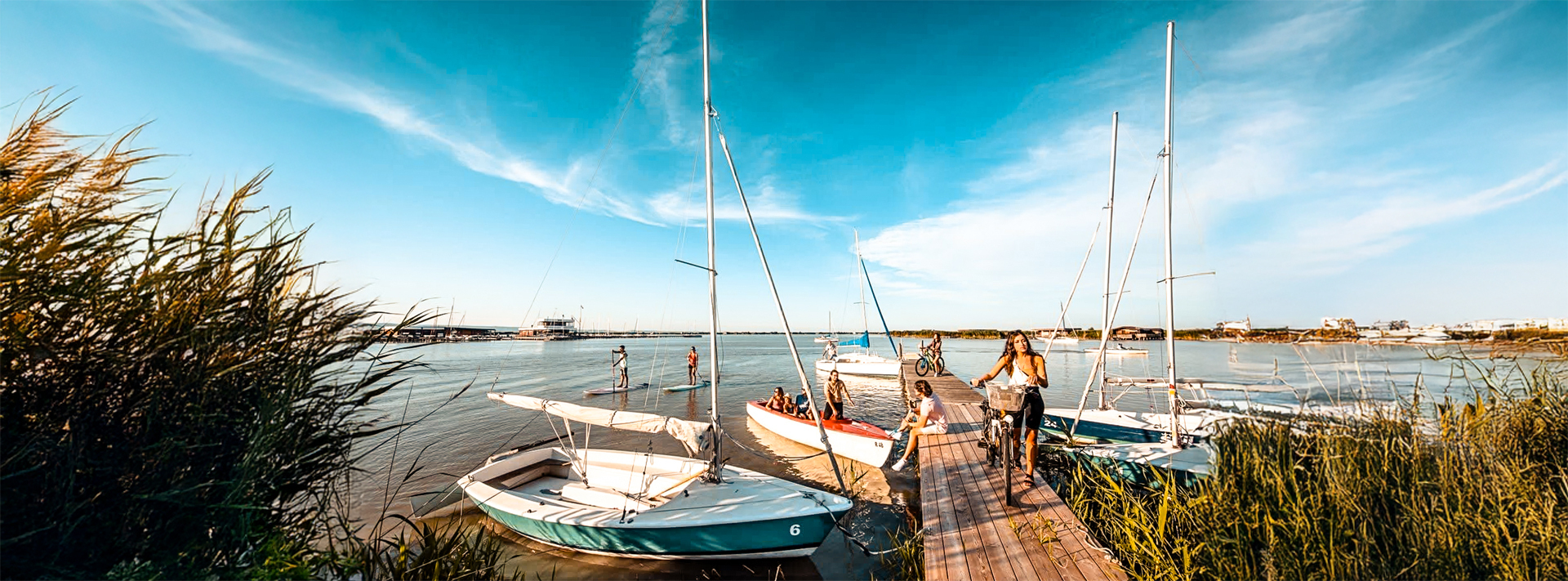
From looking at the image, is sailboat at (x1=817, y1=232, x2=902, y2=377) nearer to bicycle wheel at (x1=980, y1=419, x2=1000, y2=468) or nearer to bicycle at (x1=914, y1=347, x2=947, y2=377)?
bicycle at (x1=914, y1=347, x2=947, y2=377)

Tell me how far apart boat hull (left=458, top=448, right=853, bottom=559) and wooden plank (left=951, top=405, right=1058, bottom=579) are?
173cm

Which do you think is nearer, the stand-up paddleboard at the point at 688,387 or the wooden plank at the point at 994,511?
the wooden plank at the point at 994,511

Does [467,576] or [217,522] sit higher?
[217,522]

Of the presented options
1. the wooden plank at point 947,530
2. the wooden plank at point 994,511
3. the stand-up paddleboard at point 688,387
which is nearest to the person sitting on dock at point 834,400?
the wooden plank at point 994,511

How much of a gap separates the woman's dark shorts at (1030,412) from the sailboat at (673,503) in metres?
2.49

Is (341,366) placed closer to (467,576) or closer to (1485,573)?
(467,576)

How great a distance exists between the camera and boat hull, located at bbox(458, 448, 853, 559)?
6.39 meters

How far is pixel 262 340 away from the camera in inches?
125

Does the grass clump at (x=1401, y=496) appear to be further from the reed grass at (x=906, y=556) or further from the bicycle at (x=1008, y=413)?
the reed grass at (x=906, y=556)

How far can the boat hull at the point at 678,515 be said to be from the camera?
251 inches

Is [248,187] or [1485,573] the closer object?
[1485,573]

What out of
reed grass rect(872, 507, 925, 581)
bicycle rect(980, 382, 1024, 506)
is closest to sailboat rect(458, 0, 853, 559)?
reed grass rect(872, 507, 925, 581)

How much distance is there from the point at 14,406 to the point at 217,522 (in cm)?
107

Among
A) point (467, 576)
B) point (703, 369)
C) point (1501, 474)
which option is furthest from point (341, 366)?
point (703, 369)
